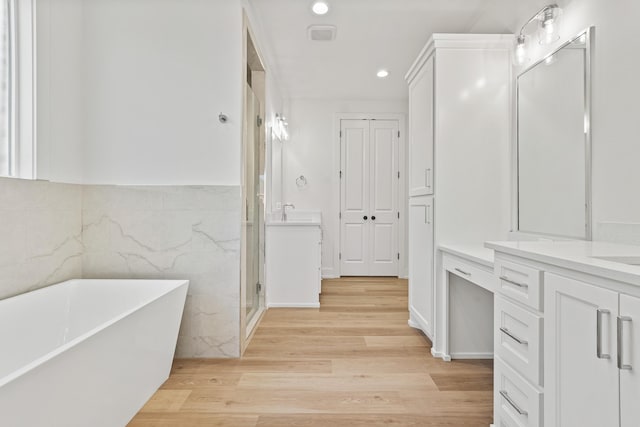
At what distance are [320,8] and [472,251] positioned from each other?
2.13m

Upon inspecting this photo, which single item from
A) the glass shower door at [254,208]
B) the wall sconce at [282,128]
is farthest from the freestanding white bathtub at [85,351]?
the wall sconce at [282,128]

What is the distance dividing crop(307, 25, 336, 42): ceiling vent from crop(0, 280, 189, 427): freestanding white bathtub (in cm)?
237

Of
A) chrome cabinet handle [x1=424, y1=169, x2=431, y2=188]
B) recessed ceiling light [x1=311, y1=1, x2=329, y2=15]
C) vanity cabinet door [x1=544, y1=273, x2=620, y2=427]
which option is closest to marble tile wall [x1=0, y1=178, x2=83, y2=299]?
recessed ceiling light [x1=311, y1=1, x2=329, y2=15]

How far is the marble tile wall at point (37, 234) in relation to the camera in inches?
75.6

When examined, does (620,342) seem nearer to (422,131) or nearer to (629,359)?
(629,359)

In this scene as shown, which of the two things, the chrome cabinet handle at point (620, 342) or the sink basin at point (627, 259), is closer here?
the chrome cabinet handle at point (620, 342)

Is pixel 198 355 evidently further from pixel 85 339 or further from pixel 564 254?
→ pixel 564 254

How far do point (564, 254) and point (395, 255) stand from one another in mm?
4193

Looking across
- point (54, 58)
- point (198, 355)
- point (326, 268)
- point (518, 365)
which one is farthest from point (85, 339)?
point (326, 268)

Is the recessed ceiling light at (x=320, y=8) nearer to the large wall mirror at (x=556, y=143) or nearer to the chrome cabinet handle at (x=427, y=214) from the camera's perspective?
the large wall mirror at (x=556, y=143)

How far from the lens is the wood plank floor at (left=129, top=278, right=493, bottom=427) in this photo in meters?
1.79

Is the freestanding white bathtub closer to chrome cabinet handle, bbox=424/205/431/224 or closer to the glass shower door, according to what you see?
the glass shower door

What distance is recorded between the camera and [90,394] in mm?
1345

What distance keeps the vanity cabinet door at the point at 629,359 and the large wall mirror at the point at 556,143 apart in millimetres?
1138
